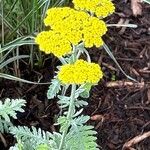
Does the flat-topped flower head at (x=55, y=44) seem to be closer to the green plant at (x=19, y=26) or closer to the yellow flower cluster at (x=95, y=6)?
the yellow flower cluster at (x=95, y=6)

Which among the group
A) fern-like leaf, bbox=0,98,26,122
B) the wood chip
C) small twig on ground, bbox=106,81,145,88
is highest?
fern-like leaf, bbox=0,98,26,122

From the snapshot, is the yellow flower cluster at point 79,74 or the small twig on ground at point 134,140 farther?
the small twig on ground at point 134,140

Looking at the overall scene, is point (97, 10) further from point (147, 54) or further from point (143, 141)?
point (147, 54)

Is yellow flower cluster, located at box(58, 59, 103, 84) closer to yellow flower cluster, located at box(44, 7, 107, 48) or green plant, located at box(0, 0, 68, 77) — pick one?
yellow flower cluster, located at box(44, 7, 107, 48)

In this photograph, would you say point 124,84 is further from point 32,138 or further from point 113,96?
point 32,138

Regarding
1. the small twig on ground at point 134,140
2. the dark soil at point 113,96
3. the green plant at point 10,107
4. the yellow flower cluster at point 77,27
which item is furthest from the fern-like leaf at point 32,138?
the yellow flower cluster at point 77,27

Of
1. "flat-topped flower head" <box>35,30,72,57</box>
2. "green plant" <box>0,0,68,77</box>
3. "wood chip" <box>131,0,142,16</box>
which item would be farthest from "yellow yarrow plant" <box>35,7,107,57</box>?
"wood chip" <box>131,0,142,16</box>
